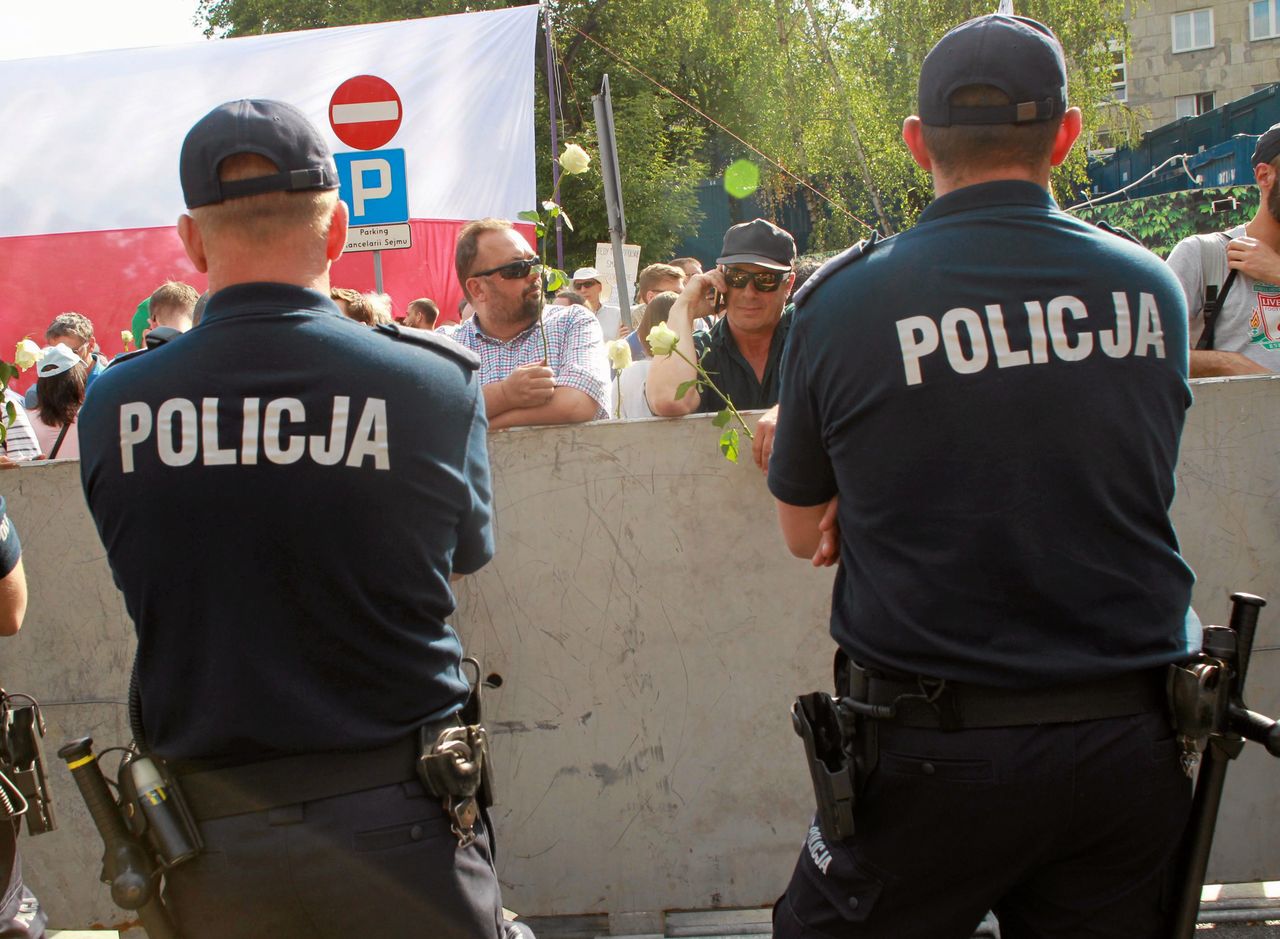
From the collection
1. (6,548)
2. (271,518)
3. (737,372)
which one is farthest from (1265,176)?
(6,548)

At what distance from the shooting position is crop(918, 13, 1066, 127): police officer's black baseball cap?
2043 millimetres

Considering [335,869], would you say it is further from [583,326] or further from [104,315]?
[104,315]

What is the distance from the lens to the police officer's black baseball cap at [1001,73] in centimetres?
204

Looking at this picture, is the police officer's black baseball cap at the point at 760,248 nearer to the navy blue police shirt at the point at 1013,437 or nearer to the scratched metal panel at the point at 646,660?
the scratched metal panel at the point at 646,660

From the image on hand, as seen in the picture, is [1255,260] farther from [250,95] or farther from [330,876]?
[250,95]

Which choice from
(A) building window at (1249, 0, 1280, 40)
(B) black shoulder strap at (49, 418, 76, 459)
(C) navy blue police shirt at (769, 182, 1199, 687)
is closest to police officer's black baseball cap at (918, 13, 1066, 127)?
(C) navy blue police shirt at (769, 182, 1199, 687)

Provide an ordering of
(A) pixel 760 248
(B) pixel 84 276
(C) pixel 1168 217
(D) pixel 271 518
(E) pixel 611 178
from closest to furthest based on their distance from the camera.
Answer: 1. (D) pixel 271 518
2. (A) pixel 760 248
3. (E) pixel 611 178
4. (B) pixel 84 276
5. (C) pixel 1168 217

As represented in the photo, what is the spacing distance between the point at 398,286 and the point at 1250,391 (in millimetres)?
8054

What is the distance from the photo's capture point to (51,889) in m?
3.77

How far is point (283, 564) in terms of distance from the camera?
1938 mm

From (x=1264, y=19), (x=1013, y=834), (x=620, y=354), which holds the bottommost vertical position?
(x=1013, y=834)

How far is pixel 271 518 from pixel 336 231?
56cm

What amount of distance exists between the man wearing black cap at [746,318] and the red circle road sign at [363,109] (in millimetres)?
3364

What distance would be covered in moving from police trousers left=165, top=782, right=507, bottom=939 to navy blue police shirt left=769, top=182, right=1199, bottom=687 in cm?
86
